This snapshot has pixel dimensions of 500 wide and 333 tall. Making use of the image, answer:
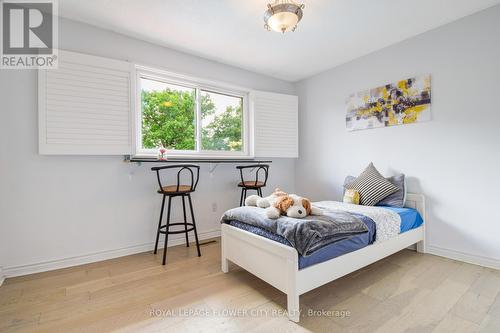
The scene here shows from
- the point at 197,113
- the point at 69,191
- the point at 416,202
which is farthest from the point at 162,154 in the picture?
the point at 416,202

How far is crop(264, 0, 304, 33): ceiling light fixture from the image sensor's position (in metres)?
1.82

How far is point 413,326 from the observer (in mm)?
1392

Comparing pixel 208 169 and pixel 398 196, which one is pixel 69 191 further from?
pixel 398 196

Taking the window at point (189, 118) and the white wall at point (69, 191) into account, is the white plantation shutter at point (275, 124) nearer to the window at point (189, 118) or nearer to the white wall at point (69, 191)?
the window at point (189, 118)

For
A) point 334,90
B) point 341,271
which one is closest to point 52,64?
point 341,271

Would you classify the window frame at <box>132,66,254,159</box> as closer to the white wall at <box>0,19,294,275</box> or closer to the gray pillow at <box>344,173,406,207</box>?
the white wall at <box>0,19,294,275</box>

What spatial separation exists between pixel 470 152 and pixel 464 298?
4.51 ft

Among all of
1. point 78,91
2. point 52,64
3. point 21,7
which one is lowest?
point 78,91

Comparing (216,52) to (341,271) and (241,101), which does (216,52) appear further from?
(341,271)

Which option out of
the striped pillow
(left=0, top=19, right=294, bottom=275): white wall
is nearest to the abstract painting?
the striped pillow

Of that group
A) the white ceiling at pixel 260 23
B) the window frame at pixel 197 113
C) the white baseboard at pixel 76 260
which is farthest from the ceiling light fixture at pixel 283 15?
the white baseboard at pixel 76 260

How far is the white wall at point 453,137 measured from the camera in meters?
2.19

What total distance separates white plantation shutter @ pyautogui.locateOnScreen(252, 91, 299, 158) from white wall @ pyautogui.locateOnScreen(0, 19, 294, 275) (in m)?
1.07

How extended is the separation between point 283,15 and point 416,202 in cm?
236
